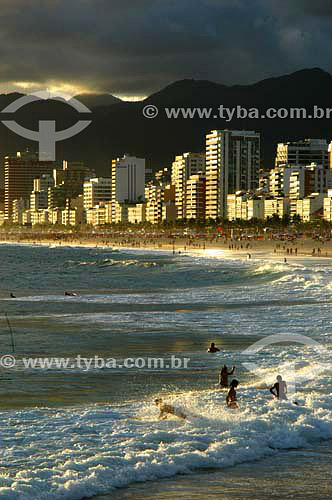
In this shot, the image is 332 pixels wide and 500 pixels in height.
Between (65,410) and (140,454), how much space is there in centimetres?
348

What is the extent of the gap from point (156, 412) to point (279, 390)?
2.97m

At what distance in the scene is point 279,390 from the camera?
18.7m

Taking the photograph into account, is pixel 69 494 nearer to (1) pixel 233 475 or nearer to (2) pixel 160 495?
(2) pixel 160 495

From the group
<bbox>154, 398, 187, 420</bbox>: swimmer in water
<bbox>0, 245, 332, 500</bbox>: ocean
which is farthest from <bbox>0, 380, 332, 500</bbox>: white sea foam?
<bbox>154, 398, 187, 420</bbox>: swimmer in water

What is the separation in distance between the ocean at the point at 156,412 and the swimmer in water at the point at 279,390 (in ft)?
0.57

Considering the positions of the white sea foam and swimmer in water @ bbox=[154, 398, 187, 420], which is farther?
swimmer in water @ bbox=[154, 398, 187, 420]

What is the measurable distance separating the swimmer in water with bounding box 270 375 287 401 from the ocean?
175 millimetres

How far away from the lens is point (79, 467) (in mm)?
13891

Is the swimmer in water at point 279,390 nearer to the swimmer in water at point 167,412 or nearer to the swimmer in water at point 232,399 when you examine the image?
the swimmer in water at point 232,399

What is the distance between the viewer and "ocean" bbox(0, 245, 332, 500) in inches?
527

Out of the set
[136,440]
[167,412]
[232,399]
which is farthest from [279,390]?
[136,440]

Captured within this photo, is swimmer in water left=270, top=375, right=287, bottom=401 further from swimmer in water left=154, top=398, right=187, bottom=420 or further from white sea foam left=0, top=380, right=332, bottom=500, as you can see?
swimmer in water left=154, top=398, right=187, bottom=420

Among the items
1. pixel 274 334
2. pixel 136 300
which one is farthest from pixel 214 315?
pixel 136 300

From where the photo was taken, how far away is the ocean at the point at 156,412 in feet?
44.0
